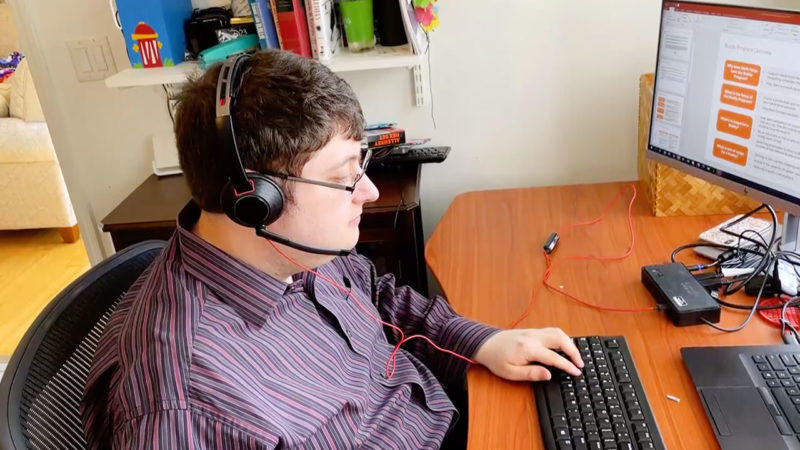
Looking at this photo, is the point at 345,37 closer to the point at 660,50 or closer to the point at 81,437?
the point at 660,50

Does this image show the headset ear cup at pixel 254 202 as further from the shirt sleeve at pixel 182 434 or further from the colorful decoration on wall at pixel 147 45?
the colorful decoration on wall at pixel 147 45

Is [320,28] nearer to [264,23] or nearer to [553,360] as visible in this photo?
[264,23]

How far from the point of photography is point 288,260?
901 mm

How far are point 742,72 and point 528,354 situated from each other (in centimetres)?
62

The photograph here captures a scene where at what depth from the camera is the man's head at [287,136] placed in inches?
31.6

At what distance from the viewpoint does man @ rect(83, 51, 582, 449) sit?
0.74 metres

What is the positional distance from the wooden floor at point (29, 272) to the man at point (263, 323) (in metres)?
2.06

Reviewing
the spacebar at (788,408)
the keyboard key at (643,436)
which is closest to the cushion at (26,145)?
the keyboard key at (643,436)

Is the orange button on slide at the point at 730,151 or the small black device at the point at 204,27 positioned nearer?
the orange button on slide at the point at 730,151

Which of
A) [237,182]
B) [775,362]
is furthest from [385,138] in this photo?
[775,362]

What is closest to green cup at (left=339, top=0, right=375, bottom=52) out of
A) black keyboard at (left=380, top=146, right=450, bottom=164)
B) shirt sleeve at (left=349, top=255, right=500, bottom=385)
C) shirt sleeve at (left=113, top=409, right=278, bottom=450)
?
black keyboard at (left=380, top=146, right=450, bottom=164)

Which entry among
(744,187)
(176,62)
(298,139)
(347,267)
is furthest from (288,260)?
(176,62)

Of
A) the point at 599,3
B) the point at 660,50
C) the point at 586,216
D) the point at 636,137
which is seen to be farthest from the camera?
the point at 636,137

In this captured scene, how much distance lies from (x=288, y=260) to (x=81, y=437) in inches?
13.2
